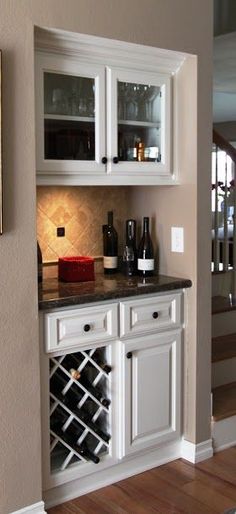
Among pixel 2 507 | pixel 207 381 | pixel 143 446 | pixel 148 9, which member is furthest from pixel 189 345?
pixel 148 9

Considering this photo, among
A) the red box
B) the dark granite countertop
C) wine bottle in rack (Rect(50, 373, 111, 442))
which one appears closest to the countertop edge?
the dark granite countertop

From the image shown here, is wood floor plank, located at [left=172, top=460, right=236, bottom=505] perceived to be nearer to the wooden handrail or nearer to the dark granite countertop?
the dark granite countertop

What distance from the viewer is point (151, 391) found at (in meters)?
3.12

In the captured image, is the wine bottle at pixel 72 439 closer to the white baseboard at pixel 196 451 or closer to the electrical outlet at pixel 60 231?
the white baseboard at pixel 196 451

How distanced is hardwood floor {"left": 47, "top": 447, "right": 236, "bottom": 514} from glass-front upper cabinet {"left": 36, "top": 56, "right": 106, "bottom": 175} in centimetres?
151

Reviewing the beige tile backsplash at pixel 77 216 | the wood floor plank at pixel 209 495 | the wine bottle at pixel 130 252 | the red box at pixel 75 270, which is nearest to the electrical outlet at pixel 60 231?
the beige tile backsplash at pixel 77 216

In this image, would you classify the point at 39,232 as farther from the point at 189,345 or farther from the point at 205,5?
the point at 205,5

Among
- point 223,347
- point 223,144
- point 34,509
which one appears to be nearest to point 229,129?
point 223,144

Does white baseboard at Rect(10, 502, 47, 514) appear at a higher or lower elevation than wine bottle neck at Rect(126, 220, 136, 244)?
lower

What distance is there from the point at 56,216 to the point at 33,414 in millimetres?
1082

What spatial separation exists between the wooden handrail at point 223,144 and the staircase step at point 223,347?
1329 millimetres

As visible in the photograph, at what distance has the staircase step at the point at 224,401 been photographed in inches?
135

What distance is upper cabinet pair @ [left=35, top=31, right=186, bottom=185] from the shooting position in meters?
2.73

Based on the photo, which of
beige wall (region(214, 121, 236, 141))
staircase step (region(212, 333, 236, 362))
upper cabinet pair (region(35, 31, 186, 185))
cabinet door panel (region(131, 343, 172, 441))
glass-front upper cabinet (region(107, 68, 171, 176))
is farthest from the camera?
beige wall (region(214, 121, 236, 141))
